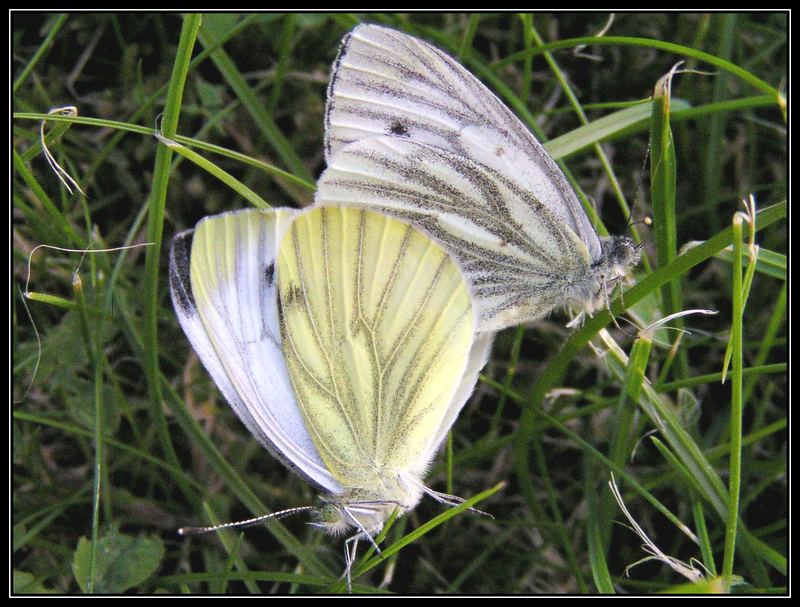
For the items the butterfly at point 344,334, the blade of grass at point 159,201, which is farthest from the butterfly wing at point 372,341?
the blade of grass at point 159,201

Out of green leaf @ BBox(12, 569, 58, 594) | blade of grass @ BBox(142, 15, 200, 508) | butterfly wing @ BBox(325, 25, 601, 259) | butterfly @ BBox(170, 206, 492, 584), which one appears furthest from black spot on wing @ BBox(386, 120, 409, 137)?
green leaf @ BBox(12, 569, 58, 594)

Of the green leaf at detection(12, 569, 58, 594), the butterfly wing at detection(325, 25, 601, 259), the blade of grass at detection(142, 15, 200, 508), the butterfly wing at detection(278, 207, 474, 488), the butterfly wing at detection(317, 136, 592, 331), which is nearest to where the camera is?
the blade of grass at detection(142, 15, 200, 508)

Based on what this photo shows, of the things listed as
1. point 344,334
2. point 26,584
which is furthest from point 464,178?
point 26,584

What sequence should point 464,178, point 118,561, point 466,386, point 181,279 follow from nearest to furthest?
point 181,279 < point 466,386 < point 464,178 < point 118,561

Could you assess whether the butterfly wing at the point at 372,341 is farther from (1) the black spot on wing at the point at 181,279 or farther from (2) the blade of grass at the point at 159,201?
(2) the blade of grass at the point at 159,201

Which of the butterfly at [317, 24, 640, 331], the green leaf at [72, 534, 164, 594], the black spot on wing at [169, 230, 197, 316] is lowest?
the green leaf at [72, 534, 164, 594]

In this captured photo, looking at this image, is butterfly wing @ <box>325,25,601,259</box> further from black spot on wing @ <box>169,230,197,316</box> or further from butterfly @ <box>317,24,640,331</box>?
black spot on wing @ <box>169,230,197,316</box>

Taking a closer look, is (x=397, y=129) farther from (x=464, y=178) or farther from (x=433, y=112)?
(x=464, y=178)
